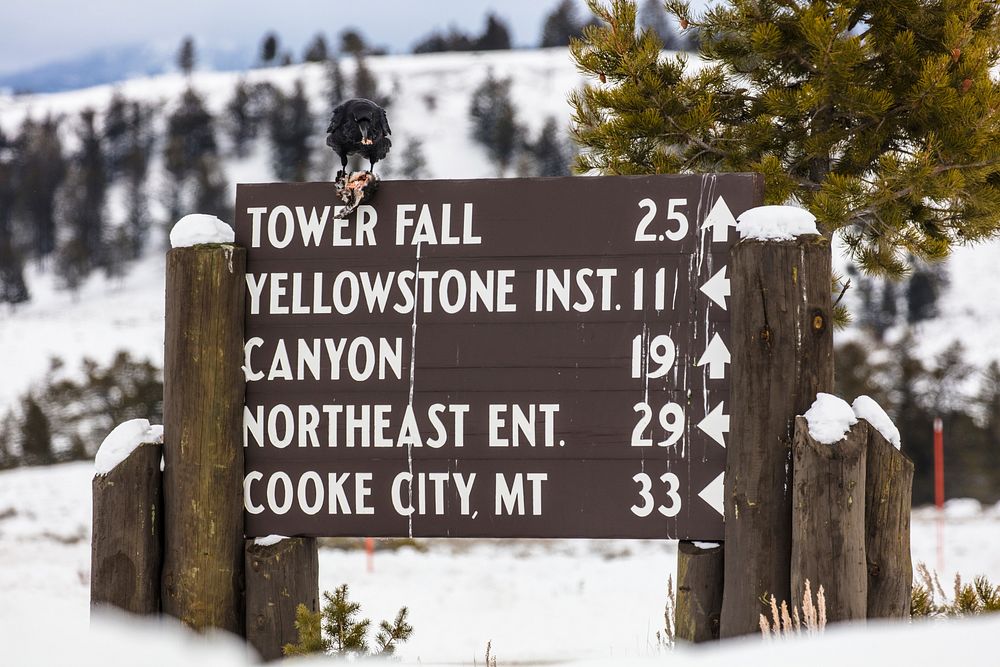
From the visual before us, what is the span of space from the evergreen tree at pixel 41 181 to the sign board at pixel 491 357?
5869 centimetres

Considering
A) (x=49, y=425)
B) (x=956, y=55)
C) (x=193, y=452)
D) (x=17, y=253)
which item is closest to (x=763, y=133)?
(x=956, y=55)

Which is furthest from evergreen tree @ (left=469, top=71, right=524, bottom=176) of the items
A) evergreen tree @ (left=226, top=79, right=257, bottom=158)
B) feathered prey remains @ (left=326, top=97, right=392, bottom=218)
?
feathered prey remains @ (left=326, top=97, right=392, bottom=218)

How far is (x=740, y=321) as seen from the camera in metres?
3.69

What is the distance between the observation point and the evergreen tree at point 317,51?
78.4m

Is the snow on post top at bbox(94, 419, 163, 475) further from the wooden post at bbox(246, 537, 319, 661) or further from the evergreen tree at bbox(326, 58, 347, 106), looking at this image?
the evergreen tree at bbox(326, 58, 347, 106)

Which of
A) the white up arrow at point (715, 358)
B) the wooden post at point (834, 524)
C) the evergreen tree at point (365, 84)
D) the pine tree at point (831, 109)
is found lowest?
the wooden post at point (834, 524)

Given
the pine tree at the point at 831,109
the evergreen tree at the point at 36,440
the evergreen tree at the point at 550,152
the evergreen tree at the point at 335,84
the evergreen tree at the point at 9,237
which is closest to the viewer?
the pine tree at the point at 831,109

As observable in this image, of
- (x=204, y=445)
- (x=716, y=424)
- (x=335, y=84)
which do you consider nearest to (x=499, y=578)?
(x=204, y=445)

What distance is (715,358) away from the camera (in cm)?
379

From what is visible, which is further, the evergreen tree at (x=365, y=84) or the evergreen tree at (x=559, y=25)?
the evergreen tree at (x=559, y=25)

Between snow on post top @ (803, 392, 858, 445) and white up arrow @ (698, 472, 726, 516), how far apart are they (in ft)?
1.40

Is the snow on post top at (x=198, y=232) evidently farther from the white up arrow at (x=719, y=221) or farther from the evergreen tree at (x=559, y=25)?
the evergreen tree at (x=559, y=25)

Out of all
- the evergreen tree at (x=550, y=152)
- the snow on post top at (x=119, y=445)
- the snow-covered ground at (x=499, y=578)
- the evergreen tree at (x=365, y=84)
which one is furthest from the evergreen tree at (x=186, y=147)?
the snow on post top at (x=119, y=445)

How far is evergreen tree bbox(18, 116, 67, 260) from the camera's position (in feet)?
188
